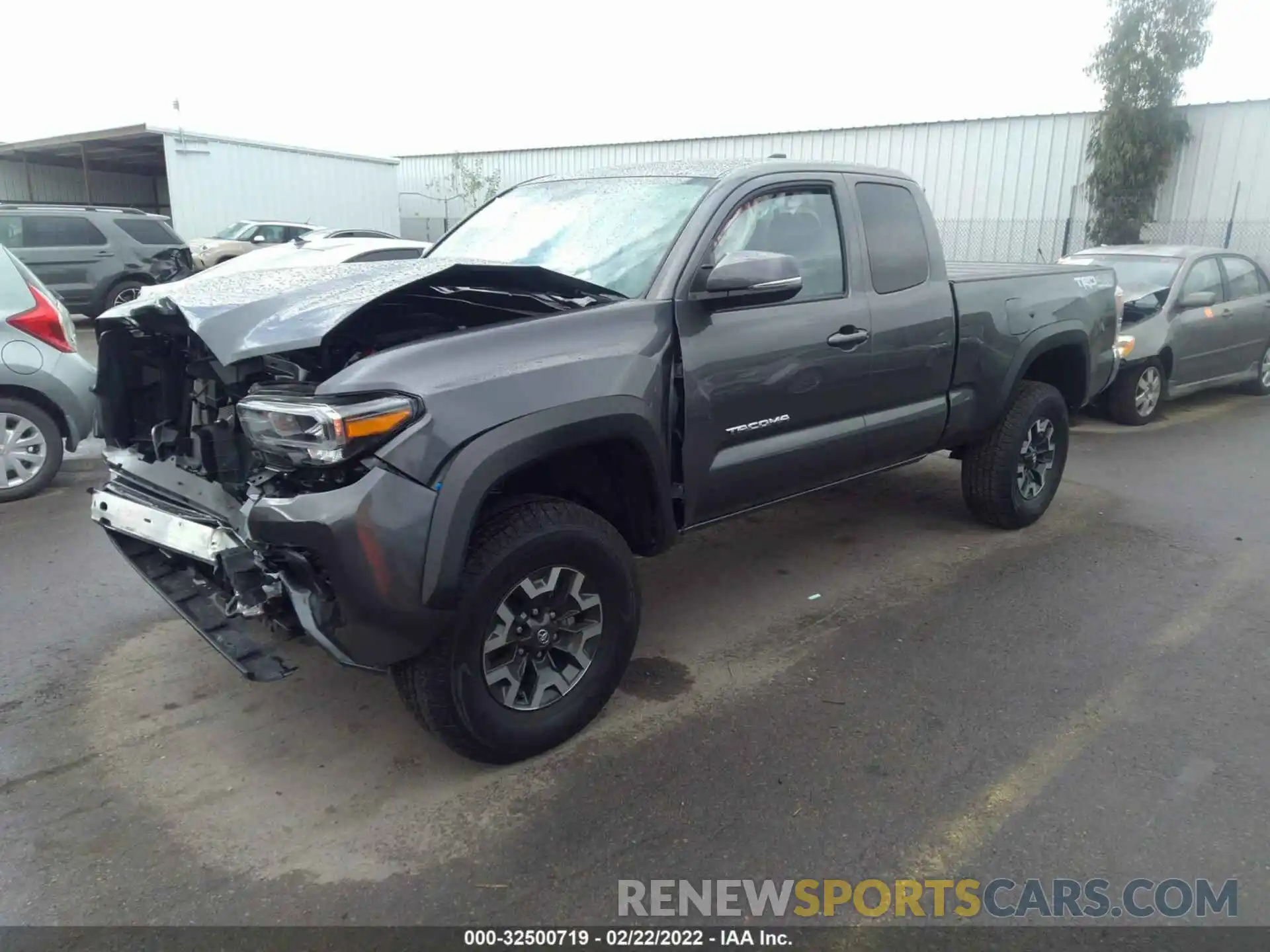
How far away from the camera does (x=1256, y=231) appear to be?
1413 cm

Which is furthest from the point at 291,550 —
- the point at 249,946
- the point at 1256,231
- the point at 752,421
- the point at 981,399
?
the point at 1256,231

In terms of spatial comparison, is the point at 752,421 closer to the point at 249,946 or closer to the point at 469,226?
the point at 469,226

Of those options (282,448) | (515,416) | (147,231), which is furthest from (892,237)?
(147,231)

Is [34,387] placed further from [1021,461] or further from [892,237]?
[1021,461]

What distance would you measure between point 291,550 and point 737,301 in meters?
1.94

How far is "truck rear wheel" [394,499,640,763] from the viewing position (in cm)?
293

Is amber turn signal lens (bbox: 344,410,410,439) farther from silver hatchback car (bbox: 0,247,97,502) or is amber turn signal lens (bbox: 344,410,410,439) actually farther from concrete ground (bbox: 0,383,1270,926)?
silver hatchback car (bbox: 0,247,97,502)

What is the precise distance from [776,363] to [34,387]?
4950mm

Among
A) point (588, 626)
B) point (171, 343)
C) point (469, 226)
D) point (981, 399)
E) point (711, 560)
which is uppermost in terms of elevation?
point (469, 226)

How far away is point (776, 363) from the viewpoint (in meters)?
3.89

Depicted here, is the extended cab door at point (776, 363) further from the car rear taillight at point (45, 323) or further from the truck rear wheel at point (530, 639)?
the car rear taillight at point (45, 323)

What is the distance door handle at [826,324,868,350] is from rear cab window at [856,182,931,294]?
29cm

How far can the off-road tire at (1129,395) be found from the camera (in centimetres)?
866

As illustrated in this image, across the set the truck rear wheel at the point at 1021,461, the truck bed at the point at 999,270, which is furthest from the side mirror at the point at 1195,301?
the truck rear wheel at the point at 1021,461
